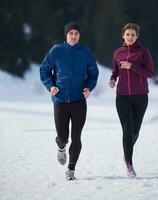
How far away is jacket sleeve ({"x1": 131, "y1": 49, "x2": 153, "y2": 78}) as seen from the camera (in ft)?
23.1

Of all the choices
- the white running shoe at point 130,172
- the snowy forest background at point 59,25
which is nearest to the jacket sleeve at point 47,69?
the white running shoe at point 130,172

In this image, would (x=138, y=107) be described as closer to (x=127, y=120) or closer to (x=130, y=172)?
(x=127, y=120)

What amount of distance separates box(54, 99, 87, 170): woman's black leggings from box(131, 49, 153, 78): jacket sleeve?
663 millimetres

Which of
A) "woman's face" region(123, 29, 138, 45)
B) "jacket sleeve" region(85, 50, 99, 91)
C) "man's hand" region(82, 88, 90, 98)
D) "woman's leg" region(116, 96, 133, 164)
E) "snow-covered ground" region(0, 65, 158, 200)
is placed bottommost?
"snow-covered ground" region(0, 65, 158, 200)

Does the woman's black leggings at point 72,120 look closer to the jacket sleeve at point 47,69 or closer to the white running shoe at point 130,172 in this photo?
the jacket sleeve at point 47,69

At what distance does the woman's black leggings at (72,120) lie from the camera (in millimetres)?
6926

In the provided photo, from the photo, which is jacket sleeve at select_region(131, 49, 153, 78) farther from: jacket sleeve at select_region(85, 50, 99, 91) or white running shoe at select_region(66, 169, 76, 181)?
white running shoe at select_region(66, 169, 76, 181)

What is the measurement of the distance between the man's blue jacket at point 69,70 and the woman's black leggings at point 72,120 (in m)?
0.07

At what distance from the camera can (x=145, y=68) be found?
23.5ft

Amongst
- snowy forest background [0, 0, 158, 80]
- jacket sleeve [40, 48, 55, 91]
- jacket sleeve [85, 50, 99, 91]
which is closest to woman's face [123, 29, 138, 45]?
jacket sleeve [85, 50, 99, 91]

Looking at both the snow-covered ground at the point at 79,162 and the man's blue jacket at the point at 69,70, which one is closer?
the snow-covered ground at the point at 79,162

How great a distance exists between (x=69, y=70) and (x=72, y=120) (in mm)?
551

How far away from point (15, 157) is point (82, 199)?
2791mm

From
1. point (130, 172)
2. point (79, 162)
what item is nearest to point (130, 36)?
point (130, 172)
